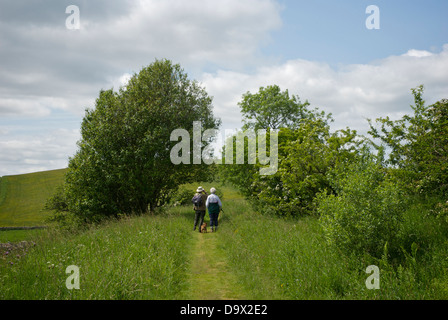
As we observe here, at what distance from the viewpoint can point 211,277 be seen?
856 centimetres

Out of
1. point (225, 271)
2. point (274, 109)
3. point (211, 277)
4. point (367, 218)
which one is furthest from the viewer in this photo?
point (274, 109)

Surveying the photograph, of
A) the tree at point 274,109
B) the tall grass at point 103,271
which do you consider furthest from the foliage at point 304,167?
the tree at point 274,109

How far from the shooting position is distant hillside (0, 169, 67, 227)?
53794 millimetres

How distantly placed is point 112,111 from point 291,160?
1390cm

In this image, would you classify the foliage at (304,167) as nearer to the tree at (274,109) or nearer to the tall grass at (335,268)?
the tall grass at (335,268)

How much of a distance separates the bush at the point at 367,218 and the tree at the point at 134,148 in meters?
14.9

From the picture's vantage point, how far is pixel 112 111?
866 inches

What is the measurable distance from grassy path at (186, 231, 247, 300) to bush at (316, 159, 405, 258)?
9.83ft

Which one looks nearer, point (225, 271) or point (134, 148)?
point (225, 271)

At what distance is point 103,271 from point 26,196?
3058 inches

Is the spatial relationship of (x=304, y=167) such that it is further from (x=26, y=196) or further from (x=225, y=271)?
(x=26, y=196)

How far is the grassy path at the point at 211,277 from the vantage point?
7213mm

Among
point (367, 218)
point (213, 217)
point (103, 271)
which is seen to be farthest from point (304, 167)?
point (103, 271)
